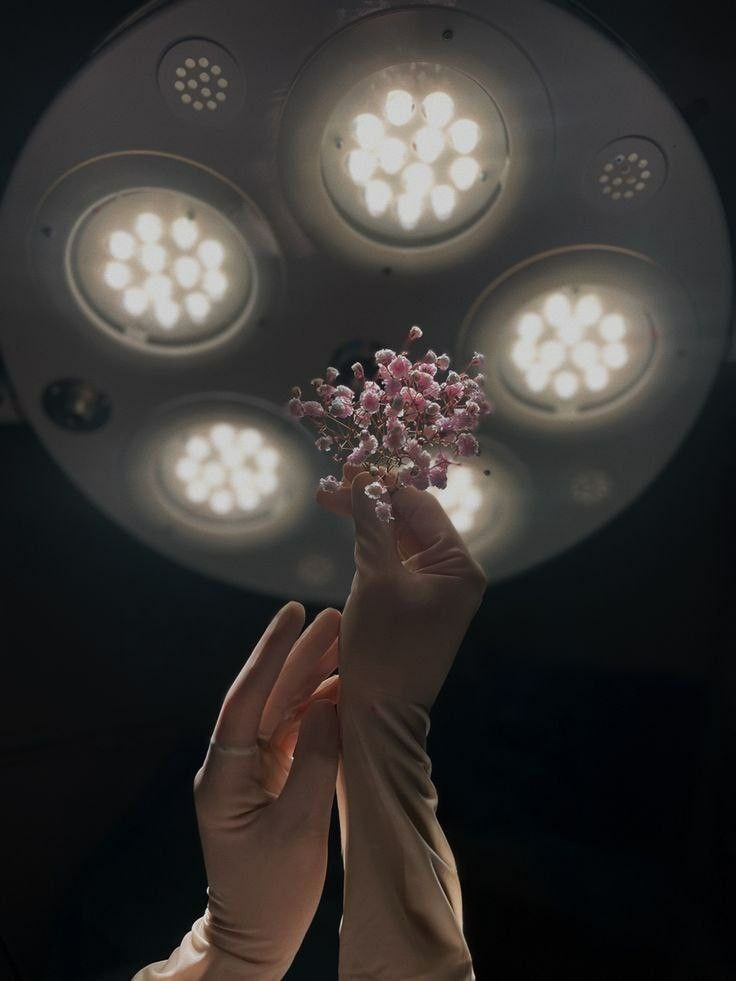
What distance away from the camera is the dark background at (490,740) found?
144 centimetres

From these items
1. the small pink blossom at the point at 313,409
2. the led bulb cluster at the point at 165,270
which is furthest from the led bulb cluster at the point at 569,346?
the led bulb cluster at the point at 165,270

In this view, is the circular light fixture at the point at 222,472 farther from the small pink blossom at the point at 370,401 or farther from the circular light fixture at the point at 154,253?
the small pink blossom at the point at 370,401

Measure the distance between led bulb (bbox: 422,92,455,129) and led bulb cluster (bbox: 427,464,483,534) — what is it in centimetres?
66

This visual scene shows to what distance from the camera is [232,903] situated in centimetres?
87

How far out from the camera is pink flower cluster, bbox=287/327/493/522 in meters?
0.92

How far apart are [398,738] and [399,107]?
1027 millimetres

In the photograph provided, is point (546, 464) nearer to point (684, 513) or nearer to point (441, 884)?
point (684, 513)

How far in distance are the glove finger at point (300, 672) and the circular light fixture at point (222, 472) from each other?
1.43 feet

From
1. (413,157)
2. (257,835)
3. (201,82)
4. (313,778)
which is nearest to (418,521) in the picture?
(313,778)

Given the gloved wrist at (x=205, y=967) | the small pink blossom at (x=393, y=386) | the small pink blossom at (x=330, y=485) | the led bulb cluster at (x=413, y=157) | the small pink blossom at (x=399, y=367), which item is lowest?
the gloved wrist at (x=205, y=967)

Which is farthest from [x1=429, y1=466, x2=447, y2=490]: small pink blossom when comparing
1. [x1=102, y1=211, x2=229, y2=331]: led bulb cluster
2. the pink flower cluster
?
[x1=102, y1=211, x2=229, y2=331]: led bulb cluster

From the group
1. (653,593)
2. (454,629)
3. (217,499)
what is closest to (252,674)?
(454,629)

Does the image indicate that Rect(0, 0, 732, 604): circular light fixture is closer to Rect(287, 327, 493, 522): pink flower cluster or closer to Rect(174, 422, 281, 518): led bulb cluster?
Rect(174, 422, 281, 518): led bulb cluster

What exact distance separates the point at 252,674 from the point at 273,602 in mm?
648
